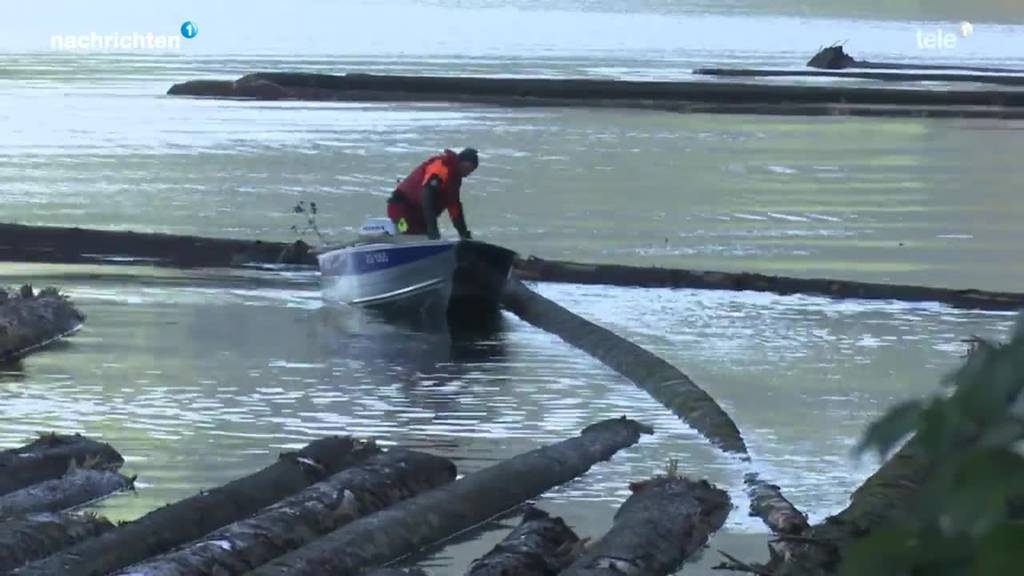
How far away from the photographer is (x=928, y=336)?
17.9 m

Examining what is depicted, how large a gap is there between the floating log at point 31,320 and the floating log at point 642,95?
42051 mm

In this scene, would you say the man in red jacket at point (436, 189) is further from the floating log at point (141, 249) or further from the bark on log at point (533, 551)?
the bark on log at point (533, 551)

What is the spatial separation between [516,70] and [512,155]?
148 feet

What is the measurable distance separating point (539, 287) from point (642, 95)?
42.4m

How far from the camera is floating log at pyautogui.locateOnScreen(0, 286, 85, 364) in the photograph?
16219mm

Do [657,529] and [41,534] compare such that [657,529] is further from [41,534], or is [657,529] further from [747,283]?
[747,283]

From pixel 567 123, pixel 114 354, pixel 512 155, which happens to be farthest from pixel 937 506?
pixel 567 123

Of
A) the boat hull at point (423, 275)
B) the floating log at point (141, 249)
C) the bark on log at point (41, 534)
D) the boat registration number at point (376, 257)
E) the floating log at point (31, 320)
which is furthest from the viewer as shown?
the floating log at point (141, 249)

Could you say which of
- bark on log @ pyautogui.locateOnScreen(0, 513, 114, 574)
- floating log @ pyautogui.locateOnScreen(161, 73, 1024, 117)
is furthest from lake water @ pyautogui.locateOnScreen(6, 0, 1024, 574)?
floating log @ pyautogui.locateOnScreen(161, 73, 1024, 117)

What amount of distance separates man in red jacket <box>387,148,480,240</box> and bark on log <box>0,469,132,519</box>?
693 centimetres

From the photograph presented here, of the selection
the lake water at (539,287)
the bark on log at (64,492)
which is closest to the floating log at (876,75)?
the lake water at (539,287)

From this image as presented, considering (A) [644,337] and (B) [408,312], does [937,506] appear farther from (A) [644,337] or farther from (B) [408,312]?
(B) [408,312]

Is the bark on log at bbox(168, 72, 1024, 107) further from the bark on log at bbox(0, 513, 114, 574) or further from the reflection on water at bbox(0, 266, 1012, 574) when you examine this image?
the bark on log at bbox(0, 513, 114, 574)

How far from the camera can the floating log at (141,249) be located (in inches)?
862
